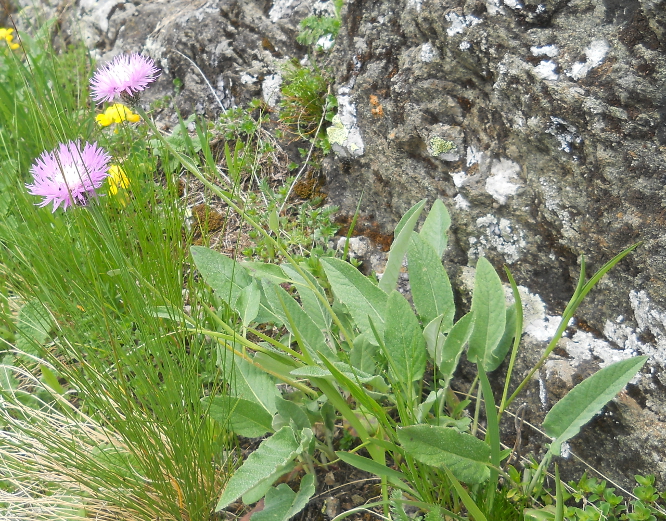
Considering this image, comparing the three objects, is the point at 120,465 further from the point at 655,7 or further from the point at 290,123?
the point at 655,7

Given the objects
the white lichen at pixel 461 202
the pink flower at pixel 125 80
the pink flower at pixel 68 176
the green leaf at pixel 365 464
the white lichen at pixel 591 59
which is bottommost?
the green leaf at pixel 365 464

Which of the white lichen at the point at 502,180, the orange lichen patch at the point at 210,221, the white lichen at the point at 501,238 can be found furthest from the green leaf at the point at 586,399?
the orange lichen patch at the point at 210,221

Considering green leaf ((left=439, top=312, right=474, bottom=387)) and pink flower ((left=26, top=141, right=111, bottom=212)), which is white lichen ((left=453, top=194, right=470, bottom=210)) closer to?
green leaf ((left=439, top=312, right=474, bottom=387))

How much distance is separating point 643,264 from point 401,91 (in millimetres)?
772

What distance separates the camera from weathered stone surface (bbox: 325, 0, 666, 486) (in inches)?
41.4

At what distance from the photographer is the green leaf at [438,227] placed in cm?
129

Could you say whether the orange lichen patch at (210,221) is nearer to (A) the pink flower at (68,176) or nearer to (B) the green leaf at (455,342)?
(A) the pink flower at (68,176)

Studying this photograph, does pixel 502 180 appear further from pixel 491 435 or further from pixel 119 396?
pixel 119 396

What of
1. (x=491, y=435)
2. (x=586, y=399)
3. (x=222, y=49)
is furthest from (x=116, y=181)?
(x=586, y=399)

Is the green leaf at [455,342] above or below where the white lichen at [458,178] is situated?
below

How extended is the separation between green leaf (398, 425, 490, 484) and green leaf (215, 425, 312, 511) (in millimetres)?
255

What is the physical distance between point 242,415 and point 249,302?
0.25 metres

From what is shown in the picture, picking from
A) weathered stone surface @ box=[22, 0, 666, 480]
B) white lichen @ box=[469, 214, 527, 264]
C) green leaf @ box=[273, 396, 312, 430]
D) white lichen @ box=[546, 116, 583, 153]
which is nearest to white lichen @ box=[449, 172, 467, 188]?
weathered stone surface @ box=[22, 0, 666, 480]

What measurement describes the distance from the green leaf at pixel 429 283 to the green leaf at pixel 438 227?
7 centimetres
